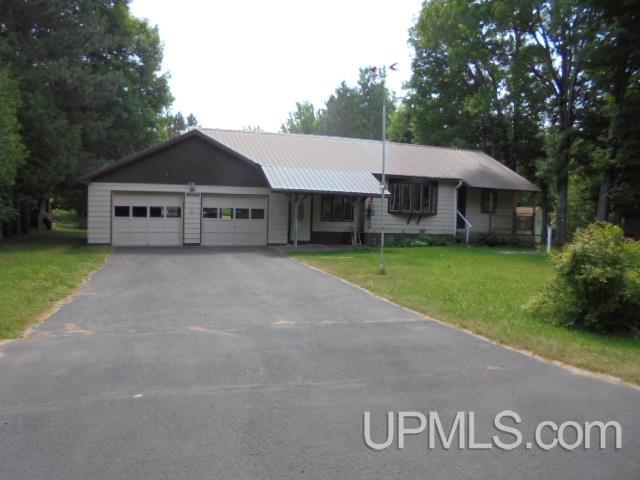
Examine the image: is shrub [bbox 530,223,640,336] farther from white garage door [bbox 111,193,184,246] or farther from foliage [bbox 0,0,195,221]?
foliage [bbox 0,0,195,221]

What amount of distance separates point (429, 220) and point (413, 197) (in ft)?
4.85

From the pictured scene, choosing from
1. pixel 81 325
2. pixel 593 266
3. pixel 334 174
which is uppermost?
pixel 334 174

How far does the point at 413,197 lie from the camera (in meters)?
26.5

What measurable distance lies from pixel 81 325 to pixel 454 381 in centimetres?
560

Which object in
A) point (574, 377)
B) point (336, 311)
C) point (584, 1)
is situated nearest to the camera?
point (574, 377)

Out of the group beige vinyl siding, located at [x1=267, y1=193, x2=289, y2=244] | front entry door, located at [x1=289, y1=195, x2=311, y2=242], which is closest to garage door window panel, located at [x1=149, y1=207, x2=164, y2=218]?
beige vinyl siding, located at [x1=267, y1=193, x2=289, y2=244]

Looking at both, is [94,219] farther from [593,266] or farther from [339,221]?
[593,266]

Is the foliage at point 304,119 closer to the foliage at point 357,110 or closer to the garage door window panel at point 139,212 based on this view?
the foliage at point 357,110

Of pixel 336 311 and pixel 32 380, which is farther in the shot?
pixel 336 311

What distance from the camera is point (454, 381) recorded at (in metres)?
5.44

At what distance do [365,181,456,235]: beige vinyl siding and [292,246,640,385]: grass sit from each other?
511 cm

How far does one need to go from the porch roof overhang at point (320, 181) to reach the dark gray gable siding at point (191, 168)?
1.11 meters

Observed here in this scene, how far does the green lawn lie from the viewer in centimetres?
823

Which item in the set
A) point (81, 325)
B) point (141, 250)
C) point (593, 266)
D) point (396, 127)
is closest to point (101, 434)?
point (81, 325)
